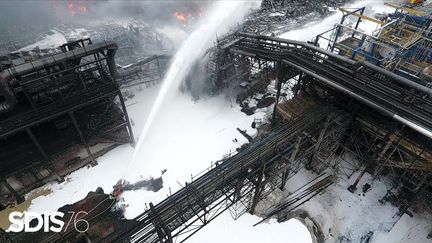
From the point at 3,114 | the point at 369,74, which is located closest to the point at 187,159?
the point at 3,114

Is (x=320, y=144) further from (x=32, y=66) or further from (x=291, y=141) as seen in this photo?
(x=32, y=66)

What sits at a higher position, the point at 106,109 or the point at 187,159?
the point at 106,109

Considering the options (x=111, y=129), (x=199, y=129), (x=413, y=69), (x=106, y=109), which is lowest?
(x=199, y=129)

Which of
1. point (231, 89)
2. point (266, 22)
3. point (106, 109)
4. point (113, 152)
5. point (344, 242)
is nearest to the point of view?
point (344, 242)

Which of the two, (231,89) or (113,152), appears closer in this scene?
(113,152)

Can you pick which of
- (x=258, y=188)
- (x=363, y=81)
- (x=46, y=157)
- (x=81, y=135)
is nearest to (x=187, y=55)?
(x=81, y=135)

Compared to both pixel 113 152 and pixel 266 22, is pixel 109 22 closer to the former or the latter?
pixel 266 22

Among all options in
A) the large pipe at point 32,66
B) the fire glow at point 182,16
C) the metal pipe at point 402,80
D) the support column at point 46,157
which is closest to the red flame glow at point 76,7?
the fire glow at point 182,16
